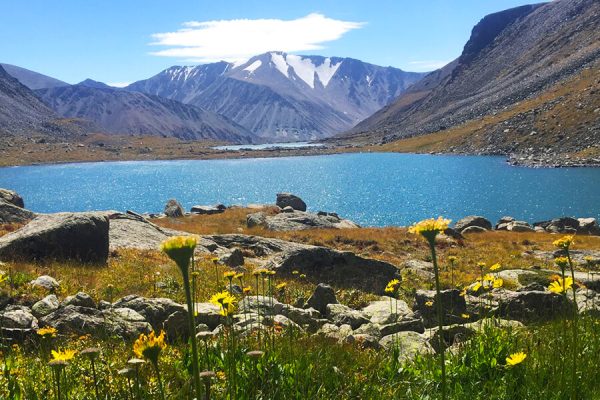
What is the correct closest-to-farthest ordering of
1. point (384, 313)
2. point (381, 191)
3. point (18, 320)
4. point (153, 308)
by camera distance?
point (18, 320) < point (153, 308) < point (384, 313) < point (381, 191)

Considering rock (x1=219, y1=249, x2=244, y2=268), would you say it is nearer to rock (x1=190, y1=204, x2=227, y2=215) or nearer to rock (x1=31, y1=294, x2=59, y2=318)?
rock (x1=31, y1=294, x2=59, y2=318)

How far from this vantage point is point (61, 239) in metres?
19.0

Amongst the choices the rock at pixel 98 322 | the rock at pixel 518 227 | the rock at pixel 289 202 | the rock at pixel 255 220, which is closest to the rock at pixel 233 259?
the rock at pixel 98 322

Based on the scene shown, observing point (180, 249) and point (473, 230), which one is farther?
point (473, 230)

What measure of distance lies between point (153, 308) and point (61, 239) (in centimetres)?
1090

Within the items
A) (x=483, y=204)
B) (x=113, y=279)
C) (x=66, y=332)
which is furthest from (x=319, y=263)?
(x=483, y=204)

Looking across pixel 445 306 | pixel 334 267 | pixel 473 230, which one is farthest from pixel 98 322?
pixel 473 230

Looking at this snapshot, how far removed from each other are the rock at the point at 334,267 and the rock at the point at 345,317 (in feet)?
28.4

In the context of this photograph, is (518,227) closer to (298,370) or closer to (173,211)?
(173,211)

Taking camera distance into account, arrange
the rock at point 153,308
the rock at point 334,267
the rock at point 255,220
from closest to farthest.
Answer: the rock at point 153,308
the rock at point 334,267
the rock at point 255,220

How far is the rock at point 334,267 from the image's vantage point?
2200 cm

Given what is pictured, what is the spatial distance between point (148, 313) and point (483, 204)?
249ft

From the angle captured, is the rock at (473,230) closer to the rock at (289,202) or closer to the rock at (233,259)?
the rock at (289,202)

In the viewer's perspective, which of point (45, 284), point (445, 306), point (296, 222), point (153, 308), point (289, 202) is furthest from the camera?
point (289, 202)
